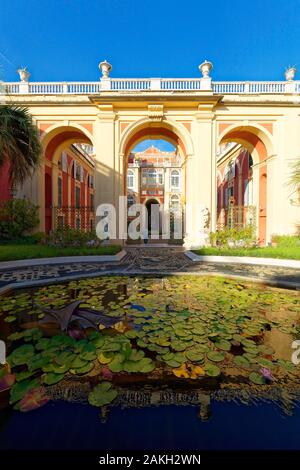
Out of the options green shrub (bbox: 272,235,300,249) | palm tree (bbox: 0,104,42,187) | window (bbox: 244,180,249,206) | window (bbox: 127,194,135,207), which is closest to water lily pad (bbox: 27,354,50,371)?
palm tree (bbox: 0,104,42,187)

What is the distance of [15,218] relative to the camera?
38.7 ft

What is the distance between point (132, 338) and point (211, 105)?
13.4 metres

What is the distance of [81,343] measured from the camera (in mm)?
2541

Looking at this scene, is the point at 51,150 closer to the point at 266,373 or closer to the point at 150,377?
the point at 150,377

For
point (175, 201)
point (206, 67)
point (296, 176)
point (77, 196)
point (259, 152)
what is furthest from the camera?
point (175, 201)

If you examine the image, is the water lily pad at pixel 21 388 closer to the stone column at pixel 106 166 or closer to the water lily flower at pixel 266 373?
the water lily flower at pixel 266 373

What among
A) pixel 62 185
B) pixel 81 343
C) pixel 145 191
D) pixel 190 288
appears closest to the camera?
pixel 81 343

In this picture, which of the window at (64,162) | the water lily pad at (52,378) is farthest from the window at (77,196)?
the water lily pad at (52,378)

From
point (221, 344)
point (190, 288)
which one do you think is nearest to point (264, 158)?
point (190, 288)

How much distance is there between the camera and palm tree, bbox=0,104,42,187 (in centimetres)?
643

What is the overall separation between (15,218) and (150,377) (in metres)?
12.4

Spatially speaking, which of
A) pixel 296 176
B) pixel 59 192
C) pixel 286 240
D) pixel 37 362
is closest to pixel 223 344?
pixel 37 362

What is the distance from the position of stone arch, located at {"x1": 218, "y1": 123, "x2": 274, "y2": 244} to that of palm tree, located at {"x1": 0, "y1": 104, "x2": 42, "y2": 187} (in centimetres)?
1021

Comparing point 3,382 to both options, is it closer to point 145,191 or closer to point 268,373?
point 268,373
